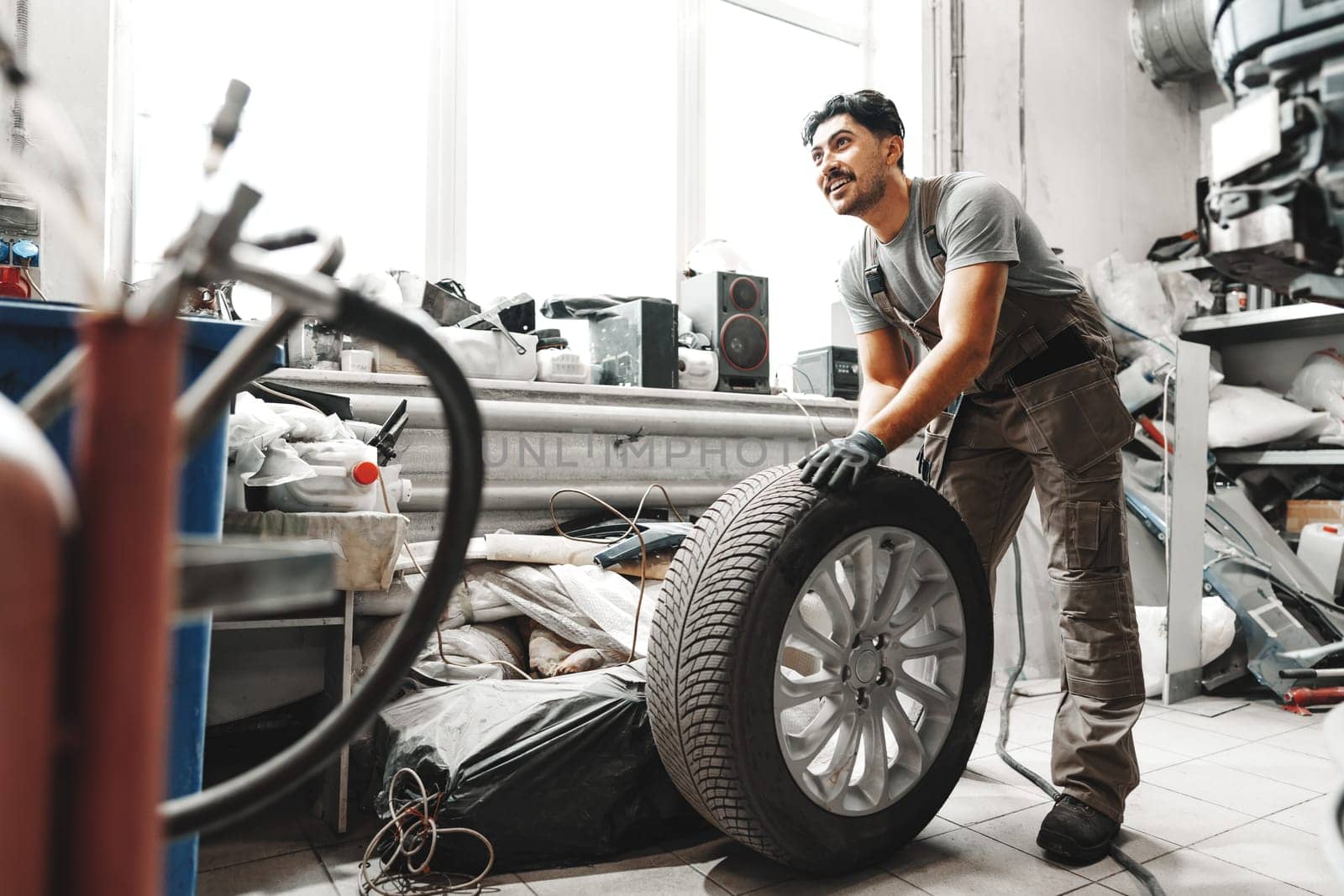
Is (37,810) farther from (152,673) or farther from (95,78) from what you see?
(95,78)

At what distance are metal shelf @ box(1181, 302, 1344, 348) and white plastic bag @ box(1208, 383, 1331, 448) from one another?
1.28ft

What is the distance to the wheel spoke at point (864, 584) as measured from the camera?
1.68 meters

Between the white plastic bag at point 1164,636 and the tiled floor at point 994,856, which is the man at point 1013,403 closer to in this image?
Result: the tiled floor at point 994,856

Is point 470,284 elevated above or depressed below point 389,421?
above

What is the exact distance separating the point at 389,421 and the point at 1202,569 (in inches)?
117

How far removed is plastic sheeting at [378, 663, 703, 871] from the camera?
1.60 meters

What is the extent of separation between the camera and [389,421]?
2.09m

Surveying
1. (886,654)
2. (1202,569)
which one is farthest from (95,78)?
(1202,569)

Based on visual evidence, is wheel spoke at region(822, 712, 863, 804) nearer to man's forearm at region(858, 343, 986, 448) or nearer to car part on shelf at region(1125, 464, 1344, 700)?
man's forearm at region(858, 343, 986, 448)

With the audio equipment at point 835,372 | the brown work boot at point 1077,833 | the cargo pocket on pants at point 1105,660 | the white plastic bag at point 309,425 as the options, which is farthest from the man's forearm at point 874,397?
the audio equipment at point 835,372

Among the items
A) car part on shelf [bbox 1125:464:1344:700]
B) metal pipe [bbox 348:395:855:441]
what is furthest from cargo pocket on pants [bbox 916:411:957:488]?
car part on shelf [bbox 1125:464:1344:700]

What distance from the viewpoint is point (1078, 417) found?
182 centimetres

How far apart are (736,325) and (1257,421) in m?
2.67

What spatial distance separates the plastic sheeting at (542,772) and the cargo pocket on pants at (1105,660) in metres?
0.87
